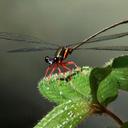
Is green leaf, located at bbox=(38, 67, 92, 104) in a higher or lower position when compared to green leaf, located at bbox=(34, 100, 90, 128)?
higher

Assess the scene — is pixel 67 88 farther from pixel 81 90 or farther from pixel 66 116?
pixel 66 116

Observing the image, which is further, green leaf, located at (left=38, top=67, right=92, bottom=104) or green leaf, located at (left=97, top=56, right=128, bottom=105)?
green leaf, located at (left=38, top=67, right=92, bottom=104)

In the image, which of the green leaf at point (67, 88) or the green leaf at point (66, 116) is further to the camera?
the green leaf at point (67, 88)

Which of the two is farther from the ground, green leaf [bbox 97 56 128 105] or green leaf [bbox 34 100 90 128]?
green leaf [bbox 97 56 128 105]

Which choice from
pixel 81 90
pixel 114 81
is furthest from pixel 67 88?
pixel 114 81

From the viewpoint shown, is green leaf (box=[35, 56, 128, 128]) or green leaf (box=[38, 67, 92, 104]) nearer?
green leaf (box=[35, 56, 128, 128])

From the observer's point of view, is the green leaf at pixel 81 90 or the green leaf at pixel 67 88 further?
the green leaf at pixel 67 88

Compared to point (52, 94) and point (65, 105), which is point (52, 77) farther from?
point (65, 105)

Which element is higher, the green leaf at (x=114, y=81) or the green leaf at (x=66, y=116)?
the green leaf at (x=114, y=81)
